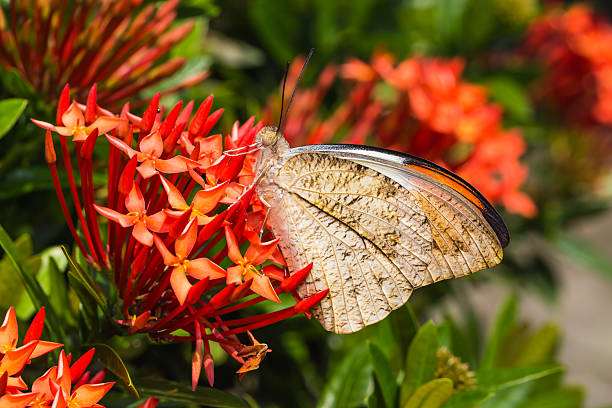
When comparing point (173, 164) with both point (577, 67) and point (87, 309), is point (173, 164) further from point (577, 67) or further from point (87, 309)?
point (577, 67)

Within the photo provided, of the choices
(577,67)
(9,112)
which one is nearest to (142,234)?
(9,112)

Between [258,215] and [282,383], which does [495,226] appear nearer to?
[258,215]

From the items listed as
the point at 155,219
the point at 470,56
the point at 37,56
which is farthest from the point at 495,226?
the point at 470,56

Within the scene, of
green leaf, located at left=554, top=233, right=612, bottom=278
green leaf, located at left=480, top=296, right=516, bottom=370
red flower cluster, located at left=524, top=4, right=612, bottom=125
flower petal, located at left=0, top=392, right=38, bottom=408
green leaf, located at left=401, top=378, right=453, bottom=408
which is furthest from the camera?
red flower cluster, located at left=524, top=4, right=612, bottom=125

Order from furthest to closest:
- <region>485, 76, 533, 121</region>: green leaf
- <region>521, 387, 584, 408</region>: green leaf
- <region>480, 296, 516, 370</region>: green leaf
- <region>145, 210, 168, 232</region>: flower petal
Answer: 1. <region>485, 76, 533, 121</region>: green leaf
2. <region>521, 387, 584, 408</region>: green leaf
3. <region>480, 296, 516, 370</region>: green leaf
4. <region>145, 210, 168, 232</region>: flower petal

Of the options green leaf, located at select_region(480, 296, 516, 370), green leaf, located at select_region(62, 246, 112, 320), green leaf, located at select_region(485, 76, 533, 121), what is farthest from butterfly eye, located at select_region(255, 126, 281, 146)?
green leaf, located at select_region(485, 76, 533, 121)

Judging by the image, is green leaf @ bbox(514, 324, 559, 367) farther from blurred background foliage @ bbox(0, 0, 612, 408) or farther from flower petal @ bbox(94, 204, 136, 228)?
flower petal @ bbox(94, 204, 136, 228)

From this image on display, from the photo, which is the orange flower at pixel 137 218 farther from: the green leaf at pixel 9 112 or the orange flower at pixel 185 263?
the green leaf at pixel 9 112
